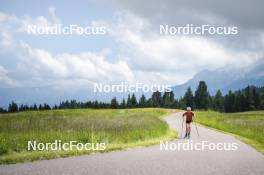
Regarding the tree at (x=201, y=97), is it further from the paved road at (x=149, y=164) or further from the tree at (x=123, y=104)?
the paved road at (x=149, y=164)

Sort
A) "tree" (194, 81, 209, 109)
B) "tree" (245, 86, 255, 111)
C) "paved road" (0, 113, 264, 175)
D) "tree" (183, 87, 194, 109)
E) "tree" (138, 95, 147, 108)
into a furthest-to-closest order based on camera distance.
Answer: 1. "tree" (138, 95, 147, 108)
2. "tree" (183, 87, 194, 109)
3. "tree" (194, 81, 209, 109)
4. "tree" (245, 86, 255, 111)
5. "paved road" (0, 113, 264, 175)

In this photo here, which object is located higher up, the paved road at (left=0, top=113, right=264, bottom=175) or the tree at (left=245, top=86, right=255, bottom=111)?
the tree at (left=245, top=86, right=255, bottom=111)

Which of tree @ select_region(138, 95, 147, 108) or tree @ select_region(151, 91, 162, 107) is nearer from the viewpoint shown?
tree @ select_region(138, 95, 147, 108)

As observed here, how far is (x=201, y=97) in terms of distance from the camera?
458 ft

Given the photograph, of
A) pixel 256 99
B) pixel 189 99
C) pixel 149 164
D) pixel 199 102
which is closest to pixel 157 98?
pixel 189 99

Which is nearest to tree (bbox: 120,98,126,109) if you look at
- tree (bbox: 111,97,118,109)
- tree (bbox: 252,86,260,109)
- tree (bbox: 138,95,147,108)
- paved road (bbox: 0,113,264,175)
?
tree (bbox: 111,97,118,109)

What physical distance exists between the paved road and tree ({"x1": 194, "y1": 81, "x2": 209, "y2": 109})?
409ft

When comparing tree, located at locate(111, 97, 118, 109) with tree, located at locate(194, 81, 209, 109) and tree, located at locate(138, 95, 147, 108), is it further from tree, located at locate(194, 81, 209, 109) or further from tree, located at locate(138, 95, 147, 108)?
tree, located at locate(194, 81, 209, 109)

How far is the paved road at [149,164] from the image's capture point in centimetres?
1085

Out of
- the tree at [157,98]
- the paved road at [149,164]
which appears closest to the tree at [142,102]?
the tree at [157,98]

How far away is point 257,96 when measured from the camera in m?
134

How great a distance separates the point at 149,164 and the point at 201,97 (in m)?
130

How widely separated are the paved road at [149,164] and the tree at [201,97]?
409 ft

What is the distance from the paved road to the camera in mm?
10852
